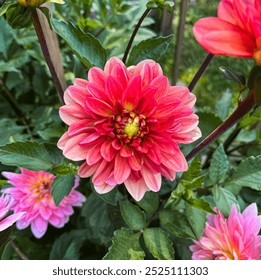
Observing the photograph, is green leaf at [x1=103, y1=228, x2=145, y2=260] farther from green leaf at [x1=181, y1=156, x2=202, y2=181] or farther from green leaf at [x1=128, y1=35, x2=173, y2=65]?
green leaf at [x1=128, y1=35, x2=173, y2=65]

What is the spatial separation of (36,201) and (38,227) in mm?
42

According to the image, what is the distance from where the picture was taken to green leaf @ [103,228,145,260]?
556mm

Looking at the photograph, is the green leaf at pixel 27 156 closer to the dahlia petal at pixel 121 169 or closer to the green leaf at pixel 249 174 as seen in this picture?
the dahlia petal at pixel 121 169

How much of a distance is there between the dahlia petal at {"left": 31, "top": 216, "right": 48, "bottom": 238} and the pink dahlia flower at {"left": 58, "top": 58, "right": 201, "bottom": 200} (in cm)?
25

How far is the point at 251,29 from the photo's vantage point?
0.37 meters

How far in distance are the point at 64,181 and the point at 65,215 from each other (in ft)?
0.54

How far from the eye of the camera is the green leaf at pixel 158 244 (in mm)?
571

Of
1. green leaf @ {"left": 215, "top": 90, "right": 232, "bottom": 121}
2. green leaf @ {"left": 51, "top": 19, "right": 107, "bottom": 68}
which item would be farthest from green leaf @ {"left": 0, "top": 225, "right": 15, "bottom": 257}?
green leaf @ {"left": 215, "top": 90, "right": 232, "bottom": 121}

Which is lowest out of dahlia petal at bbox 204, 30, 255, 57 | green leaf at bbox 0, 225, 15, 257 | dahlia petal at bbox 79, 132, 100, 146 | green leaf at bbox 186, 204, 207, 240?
green leaf at bbox 186, 204, 207, 240

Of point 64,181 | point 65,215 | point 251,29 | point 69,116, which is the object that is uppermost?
point 251,29

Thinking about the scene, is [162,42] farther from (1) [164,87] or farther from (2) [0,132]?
(2) [0,132]

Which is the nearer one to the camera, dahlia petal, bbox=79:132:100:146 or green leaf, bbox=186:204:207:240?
dahlia petal, bbox=79:132:100:146

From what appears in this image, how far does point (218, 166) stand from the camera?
2.09 feet
